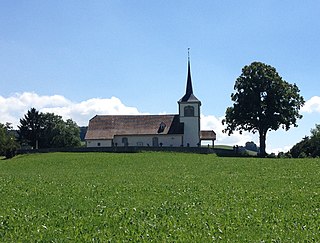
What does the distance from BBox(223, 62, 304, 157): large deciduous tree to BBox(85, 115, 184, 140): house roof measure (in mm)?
16227

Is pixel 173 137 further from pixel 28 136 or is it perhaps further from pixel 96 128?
pixel 28 136

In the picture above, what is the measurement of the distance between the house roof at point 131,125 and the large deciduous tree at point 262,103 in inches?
639

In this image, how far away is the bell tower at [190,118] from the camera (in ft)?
287

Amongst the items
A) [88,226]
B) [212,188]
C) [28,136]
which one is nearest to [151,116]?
[28,136]

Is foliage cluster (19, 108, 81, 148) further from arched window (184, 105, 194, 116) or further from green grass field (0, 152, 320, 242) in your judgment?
green grass field (0, 152, 320, 242)

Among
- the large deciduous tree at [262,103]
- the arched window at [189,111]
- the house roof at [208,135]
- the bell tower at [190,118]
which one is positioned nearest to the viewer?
the large deciduous tree at [262,103]

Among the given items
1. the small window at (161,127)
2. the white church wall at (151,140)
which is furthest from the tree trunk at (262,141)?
the small window at (161,127)

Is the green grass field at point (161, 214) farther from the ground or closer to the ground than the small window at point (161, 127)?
closer to the ground

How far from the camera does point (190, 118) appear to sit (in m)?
88.4

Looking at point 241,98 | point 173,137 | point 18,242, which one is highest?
point 241,98

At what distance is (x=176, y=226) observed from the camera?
1159 cm

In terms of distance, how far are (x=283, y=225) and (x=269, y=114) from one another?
61.8 m

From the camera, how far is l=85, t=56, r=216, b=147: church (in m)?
87.8

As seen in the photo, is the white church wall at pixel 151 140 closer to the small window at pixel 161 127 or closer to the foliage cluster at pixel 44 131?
the small window at pixel 161 127
